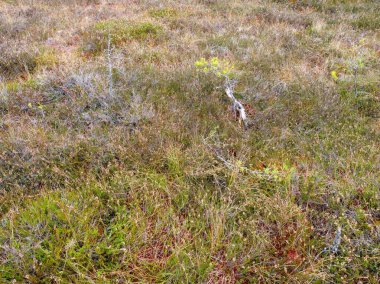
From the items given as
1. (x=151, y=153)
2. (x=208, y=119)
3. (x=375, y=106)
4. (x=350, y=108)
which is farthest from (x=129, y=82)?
(x=375, y=106)

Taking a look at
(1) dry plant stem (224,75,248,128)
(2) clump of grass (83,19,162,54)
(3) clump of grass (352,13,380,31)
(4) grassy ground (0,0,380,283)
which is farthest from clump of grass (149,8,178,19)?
(3) clump of grass (352,13,380,31)

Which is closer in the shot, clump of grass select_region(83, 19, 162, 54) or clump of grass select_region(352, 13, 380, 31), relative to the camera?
clump of grass select_region(83, 19, 162, 54)

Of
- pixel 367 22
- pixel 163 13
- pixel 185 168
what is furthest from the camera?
pixel 163 13

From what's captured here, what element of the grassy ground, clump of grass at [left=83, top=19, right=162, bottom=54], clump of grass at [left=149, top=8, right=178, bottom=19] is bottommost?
the grassy ground

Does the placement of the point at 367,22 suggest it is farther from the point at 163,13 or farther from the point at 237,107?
the point at 237,107

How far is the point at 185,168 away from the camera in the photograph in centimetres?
334

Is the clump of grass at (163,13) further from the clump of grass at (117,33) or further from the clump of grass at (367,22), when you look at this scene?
the clump of grass at (367,22)

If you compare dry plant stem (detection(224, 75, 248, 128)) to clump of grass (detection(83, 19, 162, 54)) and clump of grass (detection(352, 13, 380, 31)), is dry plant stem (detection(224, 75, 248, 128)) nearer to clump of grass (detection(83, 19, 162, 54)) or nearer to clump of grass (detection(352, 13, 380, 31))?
clump of grass (detection(83, 19, 162, 54))

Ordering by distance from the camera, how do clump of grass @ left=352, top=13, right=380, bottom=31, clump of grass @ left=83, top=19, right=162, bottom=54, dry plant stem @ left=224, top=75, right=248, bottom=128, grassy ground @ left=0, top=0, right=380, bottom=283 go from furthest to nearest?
clump of grass @ left=352, top=13, right=380, bottom=31 → clump of grass @ left=83, top=19, right=162, bottom=54 → dry plant stem @ left=224, top=75, right=248, bottom=128 → grassy ground @ left=0, top=0, right=380, bottom=283

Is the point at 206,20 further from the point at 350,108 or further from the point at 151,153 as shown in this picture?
the point at 151,153

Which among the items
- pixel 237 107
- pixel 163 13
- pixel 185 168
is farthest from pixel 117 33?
pixel 185 168

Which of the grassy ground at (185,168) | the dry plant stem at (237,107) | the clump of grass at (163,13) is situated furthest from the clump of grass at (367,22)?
the dry plant stem at (237,107)

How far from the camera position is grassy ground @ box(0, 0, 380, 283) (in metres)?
2.44

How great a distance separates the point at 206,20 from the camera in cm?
920
